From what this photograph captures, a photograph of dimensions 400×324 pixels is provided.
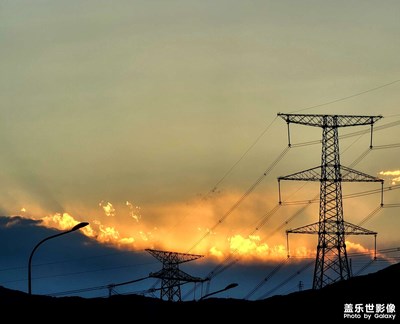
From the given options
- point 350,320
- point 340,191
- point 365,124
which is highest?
point 365,124

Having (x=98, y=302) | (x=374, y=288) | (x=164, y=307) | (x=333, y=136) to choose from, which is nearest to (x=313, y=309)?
(x=374, y=288)

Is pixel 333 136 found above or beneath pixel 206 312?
above

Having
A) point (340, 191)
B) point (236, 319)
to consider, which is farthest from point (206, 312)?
point (340, 191)

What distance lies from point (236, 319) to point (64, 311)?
1900cm

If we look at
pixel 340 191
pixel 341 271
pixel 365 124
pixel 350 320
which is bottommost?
pixel 350 320

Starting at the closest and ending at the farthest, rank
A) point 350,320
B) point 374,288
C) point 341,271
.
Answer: point 350,320, point 374,288, point 341,271

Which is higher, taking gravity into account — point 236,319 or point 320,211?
point 320,211

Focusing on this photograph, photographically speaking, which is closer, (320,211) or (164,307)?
(164,307)

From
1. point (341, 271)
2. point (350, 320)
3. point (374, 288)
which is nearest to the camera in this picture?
point (350, 320)

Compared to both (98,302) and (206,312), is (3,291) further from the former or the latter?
(206,312)

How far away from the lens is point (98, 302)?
11806cm

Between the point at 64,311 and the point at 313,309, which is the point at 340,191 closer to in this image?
the point at 313,309

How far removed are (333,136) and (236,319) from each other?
3528 centimetres

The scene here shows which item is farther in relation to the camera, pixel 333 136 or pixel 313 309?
pixel 333 136
